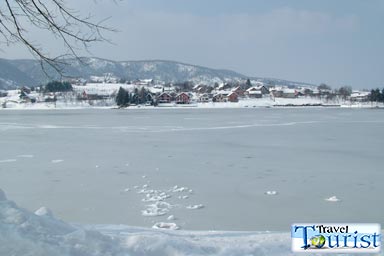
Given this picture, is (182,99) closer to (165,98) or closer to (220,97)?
(165,98)

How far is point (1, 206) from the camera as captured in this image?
354 centimetres

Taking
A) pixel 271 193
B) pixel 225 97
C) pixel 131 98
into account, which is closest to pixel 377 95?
pixel 225 97

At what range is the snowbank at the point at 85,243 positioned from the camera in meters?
3.02

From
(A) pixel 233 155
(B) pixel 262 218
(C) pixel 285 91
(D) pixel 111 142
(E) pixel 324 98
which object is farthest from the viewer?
(C) pixel 285 91

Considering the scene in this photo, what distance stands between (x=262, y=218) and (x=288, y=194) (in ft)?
5.41

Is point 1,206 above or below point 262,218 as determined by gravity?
above

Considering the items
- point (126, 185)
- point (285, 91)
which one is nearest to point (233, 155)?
point (126, 185)

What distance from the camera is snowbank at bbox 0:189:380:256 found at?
302 cm

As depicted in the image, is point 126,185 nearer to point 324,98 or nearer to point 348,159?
point 348,159

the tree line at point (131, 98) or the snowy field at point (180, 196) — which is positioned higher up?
the tree line at point (131, 98)

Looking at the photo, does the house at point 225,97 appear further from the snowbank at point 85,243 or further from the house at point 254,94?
the snowbank at point 85,243

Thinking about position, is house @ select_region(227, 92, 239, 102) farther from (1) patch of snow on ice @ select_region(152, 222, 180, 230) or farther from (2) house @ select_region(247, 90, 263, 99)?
(1) patch of snow on ice @ select_region(152, 222, 180, 230)

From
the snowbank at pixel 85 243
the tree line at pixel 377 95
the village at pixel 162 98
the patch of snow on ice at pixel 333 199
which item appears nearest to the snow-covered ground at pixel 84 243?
the snowbank at pixel 85 243

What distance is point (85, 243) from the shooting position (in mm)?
3217
